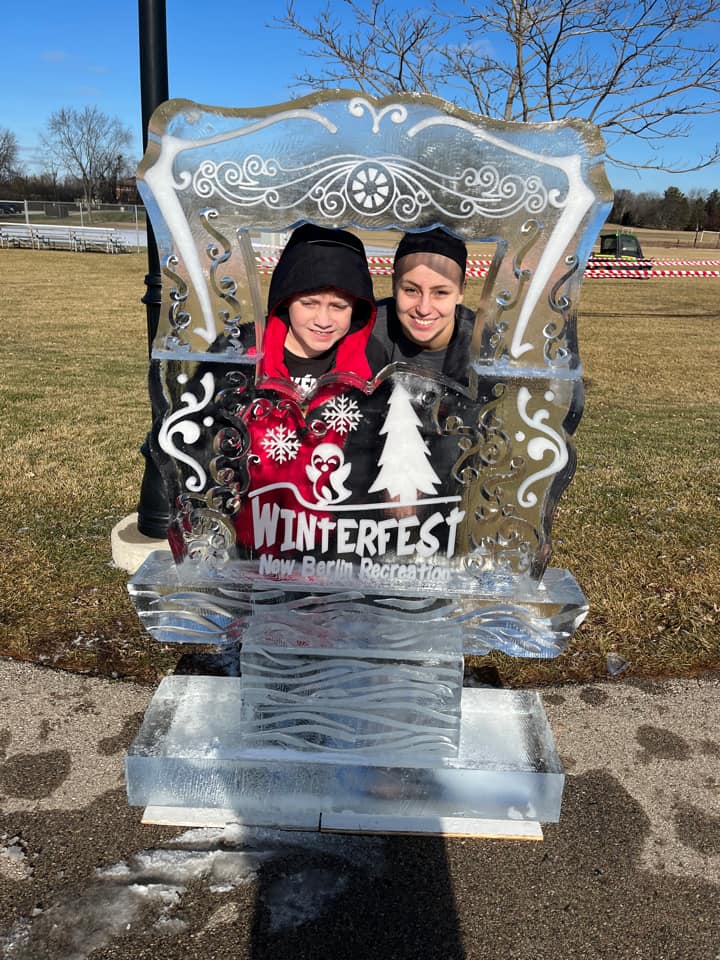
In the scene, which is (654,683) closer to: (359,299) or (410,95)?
(359,299)

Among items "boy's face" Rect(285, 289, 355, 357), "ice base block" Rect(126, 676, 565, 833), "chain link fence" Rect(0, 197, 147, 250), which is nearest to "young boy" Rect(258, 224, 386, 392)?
"boy's face" Rect(285, 289, 355, 357)

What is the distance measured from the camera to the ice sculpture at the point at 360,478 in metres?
2.14

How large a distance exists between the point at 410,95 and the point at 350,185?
0.28 metres

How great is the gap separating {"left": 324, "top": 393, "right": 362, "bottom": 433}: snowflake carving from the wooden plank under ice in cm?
122

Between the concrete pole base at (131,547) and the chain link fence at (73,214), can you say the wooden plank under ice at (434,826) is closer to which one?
the concrete pole base at (131,547)

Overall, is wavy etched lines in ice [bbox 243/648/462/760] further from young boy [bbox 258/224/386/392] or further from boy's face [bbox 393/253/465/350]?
boy's face [bbox 393/253/465/350]

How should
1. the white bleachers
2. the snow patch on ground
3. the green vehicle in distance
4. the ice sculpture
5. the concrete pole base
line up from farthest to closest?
the white bleachers, the green vehicle in distance, the concrete pole base, the ice sculpture, the snow patch on ground

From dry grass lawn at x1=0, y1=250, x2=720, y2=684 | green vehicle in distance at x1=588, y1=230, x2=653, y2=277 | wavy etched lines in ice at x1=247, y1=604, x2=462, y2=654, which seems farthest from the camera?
green vehicle in distance at x1=588, y1=230, x2=653, y2=277

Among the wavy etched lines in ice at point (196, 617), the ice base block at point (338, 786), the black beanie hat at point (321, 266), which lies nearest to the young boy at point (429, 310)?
the black beanie hat at point (321, 266)

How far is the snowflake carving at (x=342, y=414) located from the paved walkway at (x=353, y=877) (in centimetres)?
126

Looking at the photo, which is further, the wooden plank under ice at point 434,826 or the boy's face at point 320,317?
the wooden plank under ice at point 434,826

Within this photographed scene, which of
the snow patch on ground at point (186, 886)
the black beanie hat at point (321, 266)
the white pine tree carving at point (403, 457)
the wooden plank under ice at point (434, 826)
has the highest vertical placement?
the black beanie hat at point (321, 266)

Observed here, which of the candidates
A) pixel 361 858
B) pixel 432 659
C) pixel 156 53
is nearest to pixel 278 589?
pixel 432 659

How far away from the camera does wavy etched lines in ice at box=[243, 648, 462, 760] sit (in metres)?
2.43
